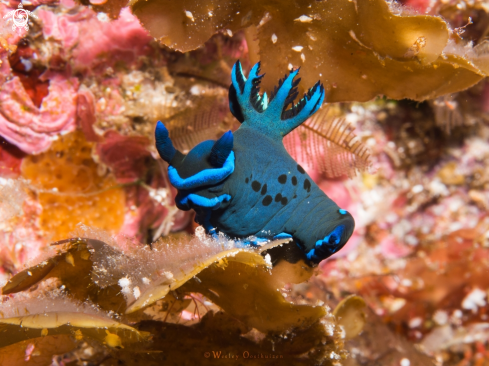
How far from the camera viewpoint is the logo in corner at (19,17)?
242 cm

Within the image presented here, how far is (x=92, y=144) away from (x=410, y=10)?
2.87 meters

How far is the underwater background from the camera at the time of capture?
69.4 inches

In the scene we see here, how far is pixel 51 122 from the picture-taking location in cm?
277

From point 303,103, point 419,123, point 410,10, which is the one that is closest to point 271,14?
point 303,103

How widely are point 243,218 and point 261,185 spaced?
0.26 meters

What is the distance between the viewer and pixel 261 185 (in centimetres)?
211

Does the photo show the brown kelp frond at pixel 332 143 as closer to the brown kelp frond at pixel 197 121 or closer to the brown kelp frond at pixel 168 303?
the brown kelp frond at pixel 197 121

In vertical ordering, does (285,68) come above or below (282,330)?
above

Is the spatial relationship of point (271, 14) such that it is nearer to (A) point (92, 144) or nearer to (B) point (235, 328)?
(A) point (92, 144)

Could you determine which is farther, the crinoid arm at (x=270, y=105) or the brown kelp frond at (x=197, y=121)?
the brown kelp frond at (x=197, y=121)

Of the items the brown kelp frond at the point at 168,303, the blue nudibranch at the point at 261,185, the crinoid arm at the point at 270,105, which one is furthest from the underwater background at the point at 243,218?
the crinoid arm at the point at 270,105

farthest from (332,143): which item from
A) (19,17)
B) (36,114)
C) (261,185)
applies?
(19,17)

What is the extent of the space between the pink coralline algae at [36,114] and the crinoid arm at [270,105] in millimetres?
1625

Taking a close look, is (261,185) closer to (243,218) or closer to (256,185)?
(256,185)
